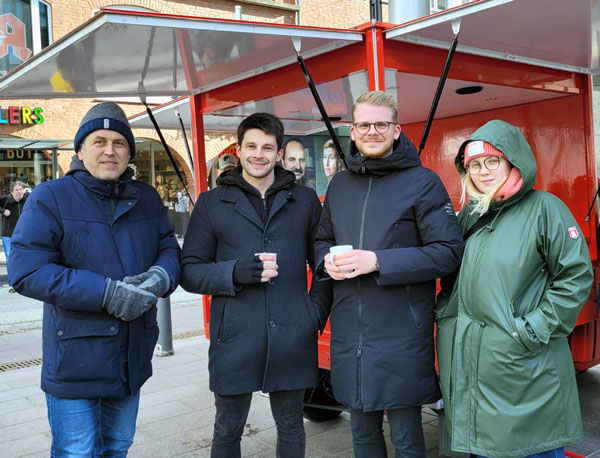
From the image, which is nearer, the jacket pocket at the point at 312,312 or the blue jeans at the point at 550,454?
the blue jeans at the point at 550,454

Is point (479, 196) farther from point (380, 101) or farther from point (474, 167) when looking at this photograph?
point (380, 101)

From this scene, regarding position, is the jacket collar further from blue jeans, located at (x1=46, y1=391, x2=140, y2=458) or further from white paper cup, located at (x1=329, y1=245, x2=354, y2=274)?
blue jeans, located at (x1=46, y1=391, x2=140, y2=458)

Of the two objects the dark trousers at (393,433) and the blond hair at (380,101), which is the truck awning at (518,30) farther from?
the dark trousers at (393,433)

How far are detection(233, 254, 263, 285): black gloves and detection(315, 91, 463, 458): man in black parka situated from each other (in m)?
0.29

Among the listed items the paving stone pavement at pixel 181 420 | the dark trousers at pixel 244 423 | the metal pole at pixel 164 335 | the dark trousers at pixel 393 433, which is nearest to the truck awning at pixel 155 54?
the dark trousers at pixel 244 423

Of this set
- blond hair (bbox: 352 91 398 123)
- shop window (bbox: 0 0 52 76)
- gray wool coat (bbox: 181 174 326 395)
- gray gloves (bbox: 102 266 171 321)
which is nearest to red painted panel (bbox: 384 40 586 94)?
blond hair (bbox: 352 91 398 123)

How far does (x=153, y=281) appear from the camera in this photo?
7.86 ft

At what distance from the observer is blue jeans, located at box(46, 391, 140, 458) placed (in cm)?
236

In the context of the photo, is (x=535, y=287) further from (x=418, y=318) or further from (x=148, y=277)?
(x=148, y=277)

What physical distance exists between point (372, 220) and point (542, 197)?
26.1 inches

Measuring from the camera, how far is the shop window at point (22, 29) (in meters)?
14.4

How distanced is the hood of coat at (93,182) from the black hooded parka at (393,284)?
93 cm

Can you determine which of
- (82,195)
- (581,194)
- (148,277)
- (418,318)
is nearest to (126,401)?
(148,277)

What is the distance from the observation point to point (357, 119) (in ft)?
8.29
